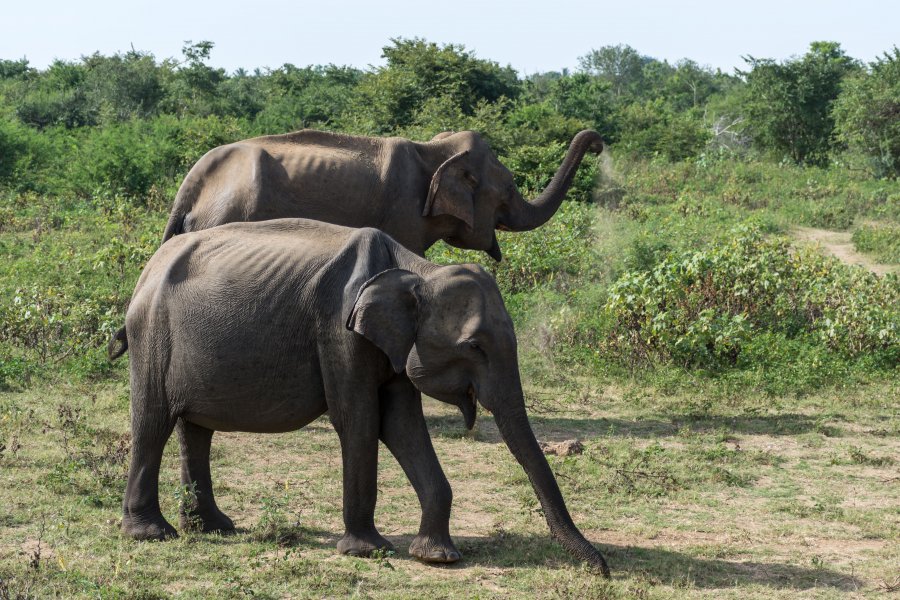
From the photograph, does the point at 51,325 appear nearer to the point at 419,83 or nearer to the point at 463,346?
the point at 463,346

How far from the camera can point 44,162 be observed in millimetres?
21859

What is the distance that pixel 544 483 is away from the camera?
5754mm

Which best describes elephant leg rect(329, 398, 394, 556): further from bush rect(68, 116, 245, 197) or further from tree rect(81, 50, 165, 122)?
tree rect(81, 50, 165, 122)

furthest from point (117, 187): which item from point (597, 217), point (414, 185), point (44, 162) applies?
point (414, 185)

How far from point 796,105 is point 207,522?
2533 cm

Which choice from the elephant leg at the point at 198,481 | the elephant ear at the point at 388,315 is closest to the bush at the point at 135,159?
the elephant leg at the point at 198,481

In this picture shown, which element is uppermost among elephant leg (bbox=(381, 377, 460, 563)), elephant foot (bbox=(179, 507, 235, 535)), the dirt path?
the dirt path

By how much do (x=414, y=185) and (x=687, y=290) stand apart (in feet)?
12.5

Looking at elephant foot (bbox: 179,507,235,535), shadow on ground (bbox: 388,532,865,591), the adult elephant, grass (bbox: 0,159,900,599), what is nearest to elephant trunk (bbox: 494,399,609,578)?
grass (bbox: 0,159,900,599)

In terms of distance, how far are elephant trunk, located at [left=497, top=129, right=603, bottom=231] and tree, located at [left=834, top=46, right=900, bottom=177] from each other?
1614 cm

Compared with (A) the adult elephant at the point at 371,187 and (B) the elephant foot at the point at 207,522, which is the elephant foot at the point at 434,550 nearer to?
(B) the elephant foot at the point at 207,522

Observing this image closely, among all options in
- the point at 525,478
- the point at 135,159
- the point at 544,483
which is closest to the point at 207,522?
the point at 544,483

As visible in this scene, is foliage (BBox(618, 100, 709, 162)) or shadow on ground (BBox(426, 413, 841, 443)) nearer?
shadow on ground (BBox(426, 413, 841, 443))

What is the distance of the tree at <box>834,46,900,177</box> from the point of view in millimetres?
24344
